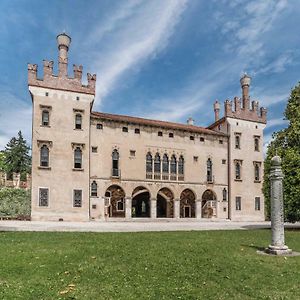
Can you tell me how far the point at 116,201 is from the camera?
39.4 m

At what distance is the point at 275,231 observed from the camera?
516 inches

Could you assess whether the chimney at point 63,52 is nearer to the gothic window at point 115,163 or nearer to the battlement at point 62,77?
the battlement at point 62,77

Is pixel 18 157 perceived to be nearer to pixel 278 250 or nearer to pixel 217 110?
pixel 217 110

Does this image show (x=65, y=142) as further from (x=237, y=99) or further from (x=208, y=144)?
(x=237, y=99)

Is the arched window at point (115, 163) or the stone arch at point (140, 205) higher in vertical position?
the arched window at point (115, 163)

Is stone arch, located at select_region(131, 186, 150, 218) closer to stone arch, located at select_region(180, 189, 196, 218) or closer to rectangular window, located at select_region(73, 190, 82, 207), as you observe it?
stone arch, located at select_region(180, 189, 196, 218)

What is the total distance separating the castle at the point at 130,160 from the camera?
3397cm

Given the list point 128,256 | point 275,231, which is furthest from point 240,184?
point 128,256

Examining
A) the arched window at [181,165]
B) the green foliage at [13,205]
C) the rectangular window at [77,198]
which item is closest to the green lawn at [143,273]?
the rectangular window at [77,198]

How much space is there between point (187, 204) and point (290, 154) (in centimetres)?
1993

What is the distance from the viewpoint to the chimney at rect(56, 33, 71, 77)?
35.3 metres

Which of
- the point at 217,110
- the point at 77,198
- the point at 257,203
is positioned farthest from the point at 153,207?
the point at 217,110

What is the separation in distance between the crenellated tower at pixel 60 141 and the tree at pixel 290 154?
18309 millimetres

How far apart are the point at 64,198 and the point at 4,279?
26.0 m
